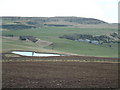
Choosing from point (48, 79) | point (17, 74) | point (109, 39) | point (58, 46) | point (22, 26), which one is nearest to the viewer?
point (48, 79)

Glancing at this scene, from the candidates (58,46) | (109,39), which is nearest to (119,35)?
(109,39)

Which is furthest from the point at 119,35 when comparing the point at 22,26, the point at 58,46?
the point at 22,26

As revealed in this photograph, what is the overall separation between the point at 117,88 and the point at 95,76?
222 inches

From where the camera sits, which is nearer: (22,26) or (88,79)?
(88,79)

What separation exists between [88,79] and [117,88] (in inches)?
159

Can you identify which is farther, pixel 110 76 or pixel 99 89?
pixel 110 76

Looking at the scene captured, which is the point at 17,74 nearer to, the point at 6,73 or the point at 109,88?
the point at 6,73

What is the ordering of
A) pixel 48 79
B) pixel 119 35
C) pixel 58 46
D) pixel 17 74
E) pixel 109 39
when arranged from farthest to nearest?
pixel 119 35 < pixel 109 39 < pixel 58 46 < pixel 17 74 < pixel 48 79

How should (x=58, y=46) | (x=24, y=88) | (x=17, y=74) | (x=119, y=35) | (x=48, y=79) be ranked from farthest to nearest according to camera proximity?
(x=119, y=35) < (x=58, y=46) < (x=17, y=74) < (x=48, y=79) < (x=24, y=88)

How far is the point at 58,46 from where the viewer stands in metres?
86.1

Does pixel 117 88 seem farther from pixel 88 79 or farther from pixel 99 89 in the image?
pixel 88 79

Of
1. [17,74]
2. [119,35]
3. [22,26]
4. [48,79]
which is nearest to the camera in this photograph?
[48,79]

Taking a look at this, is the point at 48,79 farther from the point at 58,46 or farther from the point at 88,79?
the point at 58,46

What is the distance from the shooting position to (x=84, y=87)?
21781 millimetres
